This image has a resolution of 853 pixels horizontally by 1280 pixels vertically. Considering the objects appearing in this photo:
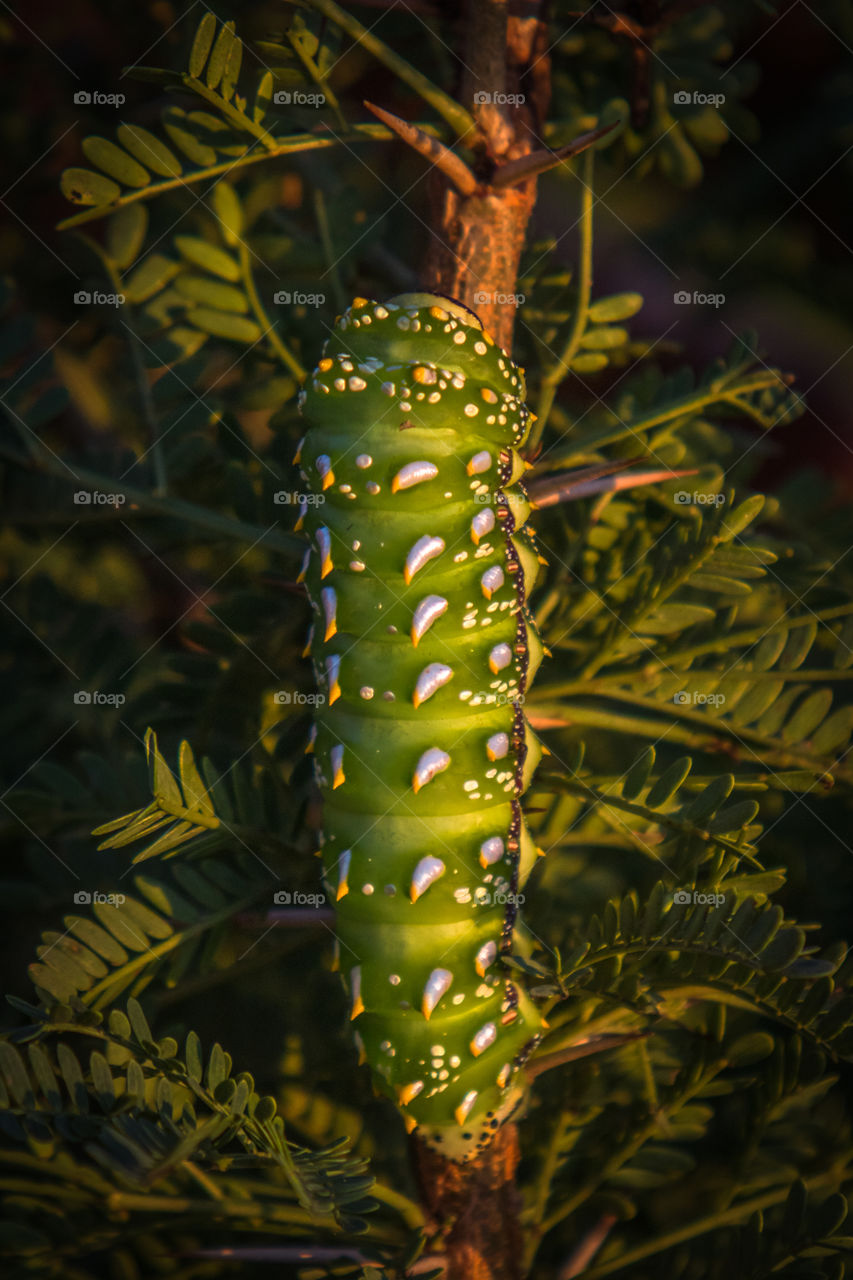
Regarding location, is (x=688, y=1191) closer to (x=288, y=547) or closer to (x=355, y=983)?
(x=355, y=983)

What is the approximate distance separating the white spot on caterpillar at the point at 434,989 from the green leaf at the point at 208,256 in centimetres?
61

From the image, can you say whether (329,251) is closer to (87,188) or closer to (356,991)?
(87,188)

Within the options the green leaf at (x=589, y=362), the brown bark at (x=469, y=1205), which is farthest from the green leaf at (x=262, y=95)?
the brown bark at (x=469, y=1205)

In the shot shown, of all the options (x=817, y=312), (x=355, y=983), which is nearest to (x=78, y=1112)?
(x=355, y=983)

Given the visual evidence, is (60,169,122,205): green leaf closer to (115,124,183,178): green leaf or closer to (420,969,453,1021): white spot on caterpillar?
(115,124,183,178): green leaf

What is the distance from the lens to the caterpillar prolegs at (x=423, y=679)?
671mm

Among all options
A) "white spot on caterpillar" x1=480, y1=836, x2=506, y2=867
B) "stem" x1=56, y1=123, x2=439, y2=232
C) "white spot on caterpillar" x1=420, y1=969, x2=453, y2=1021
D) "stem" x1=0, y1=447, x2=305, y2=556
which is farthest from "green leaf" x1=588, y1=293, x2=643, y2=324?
"white spot on caterpillar" x1=420, y1=969, x2=453, y2=1021

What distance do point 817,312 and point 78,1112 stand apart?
175 cm

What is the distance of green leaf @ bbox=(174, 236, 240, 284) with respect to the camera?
0.83 m

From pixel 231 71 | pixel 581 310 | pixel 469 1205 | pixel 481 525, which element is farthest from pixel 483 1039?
pixel 231 71

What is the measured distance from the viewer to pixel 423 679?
2.24 ft

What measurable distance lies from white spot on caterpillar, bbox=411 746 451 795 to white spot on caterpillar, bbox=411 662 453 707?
4 centimetres

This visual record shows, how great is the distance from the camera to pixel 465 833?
0.71m

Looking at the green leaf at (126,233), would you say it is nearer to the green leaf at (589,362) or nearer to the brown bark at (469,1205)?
the green leaf at (589,362)
